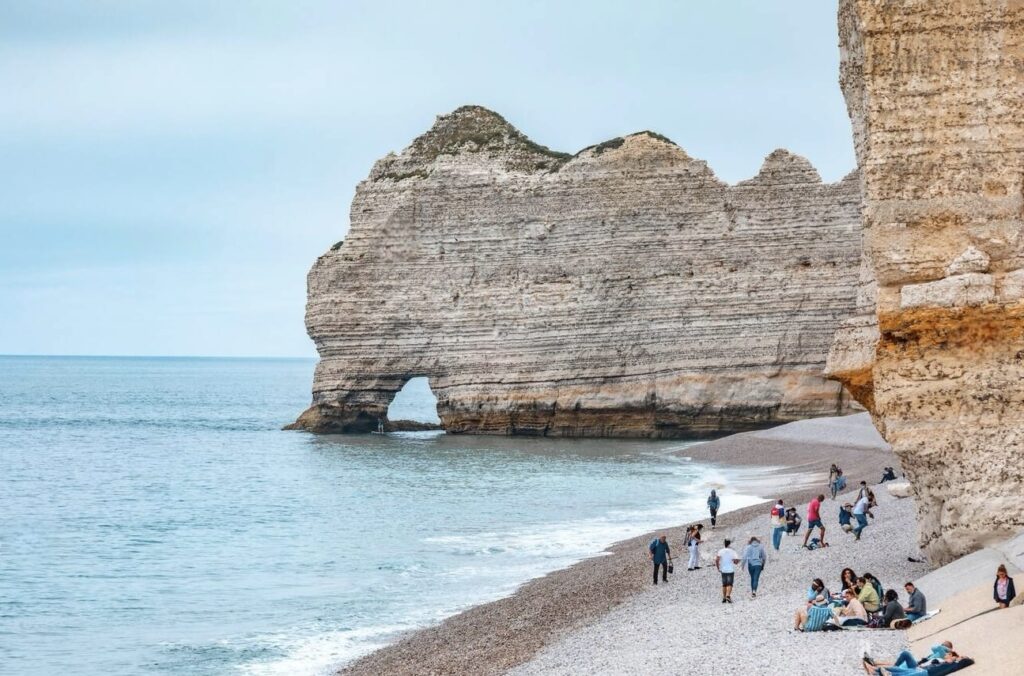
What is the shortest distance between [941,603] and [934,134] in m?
5.94

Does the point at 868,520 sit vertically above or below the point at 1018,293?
below

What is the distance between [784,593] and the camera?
61.1ft

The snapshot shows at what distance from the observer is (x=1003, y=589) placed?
14.3 m

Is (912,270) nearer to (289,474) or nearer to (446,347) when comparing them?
(289,474)

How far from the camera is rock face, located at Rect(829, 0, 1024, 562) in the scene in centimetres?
1683

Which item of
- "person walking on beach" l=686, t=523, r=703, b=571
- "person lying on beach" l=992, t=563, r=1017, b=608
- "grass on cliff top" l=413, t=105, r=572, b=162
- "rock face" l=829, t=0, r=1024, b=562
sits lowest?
"person walking on beach" l=686, t=523, r=703, b=571

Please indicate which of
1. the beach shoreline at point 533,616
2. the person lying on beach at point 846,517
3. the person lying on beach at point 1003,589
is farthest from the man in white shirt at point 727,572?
the person lying on beach at point 846,517

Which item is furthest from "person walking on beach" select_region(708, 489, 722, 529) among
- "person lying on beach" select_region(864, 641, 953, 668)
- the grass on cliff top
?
the grass on cliff top

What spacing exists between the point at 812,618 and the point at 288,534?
19196mm

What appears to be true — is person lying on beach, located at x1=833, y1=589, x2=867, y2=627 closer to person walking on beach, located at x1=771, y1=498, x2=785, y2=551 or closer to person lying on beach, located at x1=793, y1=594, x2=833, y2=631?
person lying on beach, located at x1=793, y1=594, x2=833, y2=631

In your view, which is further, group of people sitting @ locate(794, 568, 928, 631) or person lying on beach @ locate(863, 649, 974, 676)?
group of people sitting @ locate(794, 568, 928, 631)

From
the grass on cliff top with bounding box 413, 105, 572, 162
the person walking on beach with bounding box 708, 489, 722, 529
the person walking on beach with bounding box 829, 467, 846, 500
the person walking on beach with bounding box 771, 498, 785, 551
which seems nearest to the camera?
the person walking on beach with bounding box 771, 498, 785, 551

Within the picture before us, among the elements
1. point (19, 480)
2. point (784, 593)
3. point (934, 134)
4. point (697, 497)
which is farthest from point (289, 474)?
point (934, 134)

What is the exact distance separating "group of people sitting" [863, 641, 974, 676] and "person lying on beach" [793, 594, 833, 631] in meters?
2.32
